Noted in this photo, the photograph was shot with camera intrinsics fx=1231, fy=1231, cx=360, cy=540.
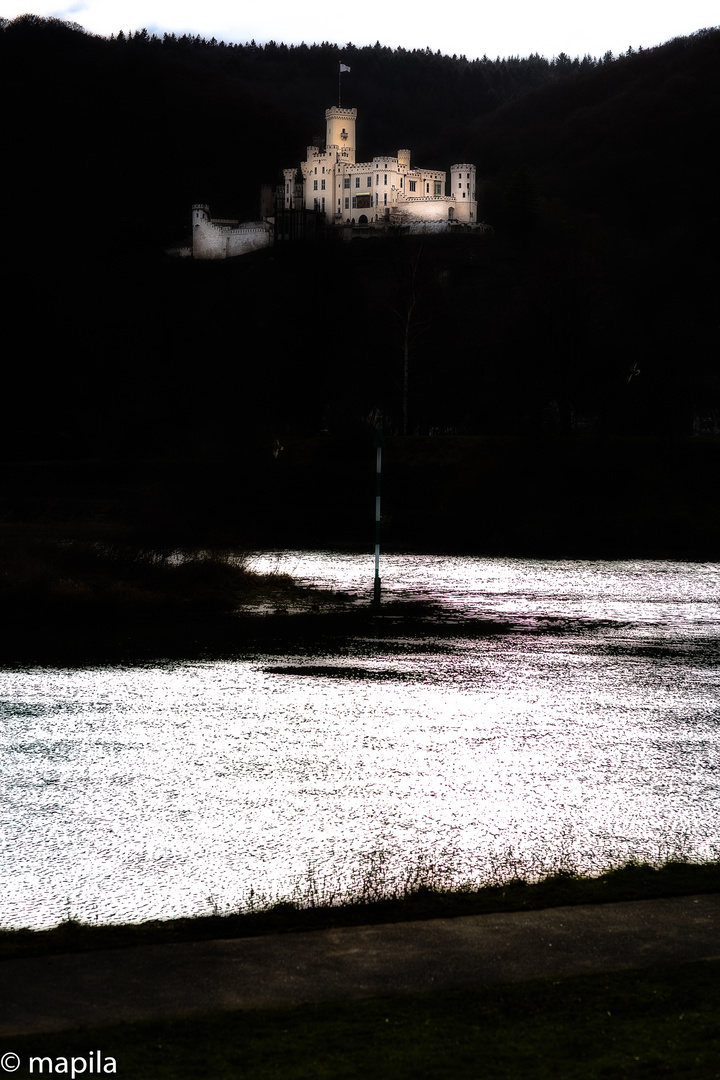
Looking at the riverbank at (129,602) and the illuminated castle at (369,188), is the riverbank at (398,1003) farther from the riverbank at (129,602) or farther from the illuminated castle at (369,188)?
the illuminated castle at (369,188)

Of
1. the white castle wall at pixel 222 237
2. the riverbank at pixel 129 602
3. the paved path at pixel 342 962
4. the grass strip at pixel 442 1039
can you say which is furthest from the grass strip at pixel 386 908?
the white castle wall at pixel 222 237

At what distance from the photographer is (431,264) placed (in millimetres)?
125688

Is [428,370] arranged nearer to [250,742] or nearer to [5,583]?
[5,583]

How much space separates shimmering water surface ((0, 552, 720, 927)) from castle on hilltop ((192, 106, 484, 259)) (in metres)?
140

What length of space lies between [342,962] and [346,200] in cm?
16227

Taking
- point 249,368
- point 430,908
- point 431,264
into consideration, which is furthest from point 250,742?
point 431,264

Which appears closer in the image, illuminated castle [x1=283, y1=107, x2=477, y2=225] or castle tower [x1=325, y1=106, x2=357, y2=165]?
illuminated castle [x1=283, y1=107, x2=477, y2=225]

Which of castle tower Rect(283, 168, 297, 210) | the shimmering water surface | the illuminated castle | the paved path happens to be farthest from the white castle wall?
the paved path

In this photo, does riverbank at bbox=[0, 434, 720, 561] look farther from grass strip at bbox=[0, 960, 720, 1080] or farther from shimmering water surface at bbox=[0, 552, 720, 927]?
grass strip at bbox=[0, 960, 720, 1080]

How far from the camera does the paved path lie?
5.40 metres

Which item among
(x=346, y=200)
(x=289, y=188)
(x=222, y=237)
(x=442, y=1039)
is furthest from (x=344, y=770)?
(x=289, y=188)

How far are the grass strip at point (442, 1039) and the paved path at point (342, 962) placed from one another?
176 millimetres

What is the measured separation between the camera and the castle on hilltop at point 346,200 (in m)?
156

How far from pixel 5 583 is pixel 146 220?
15725cm
